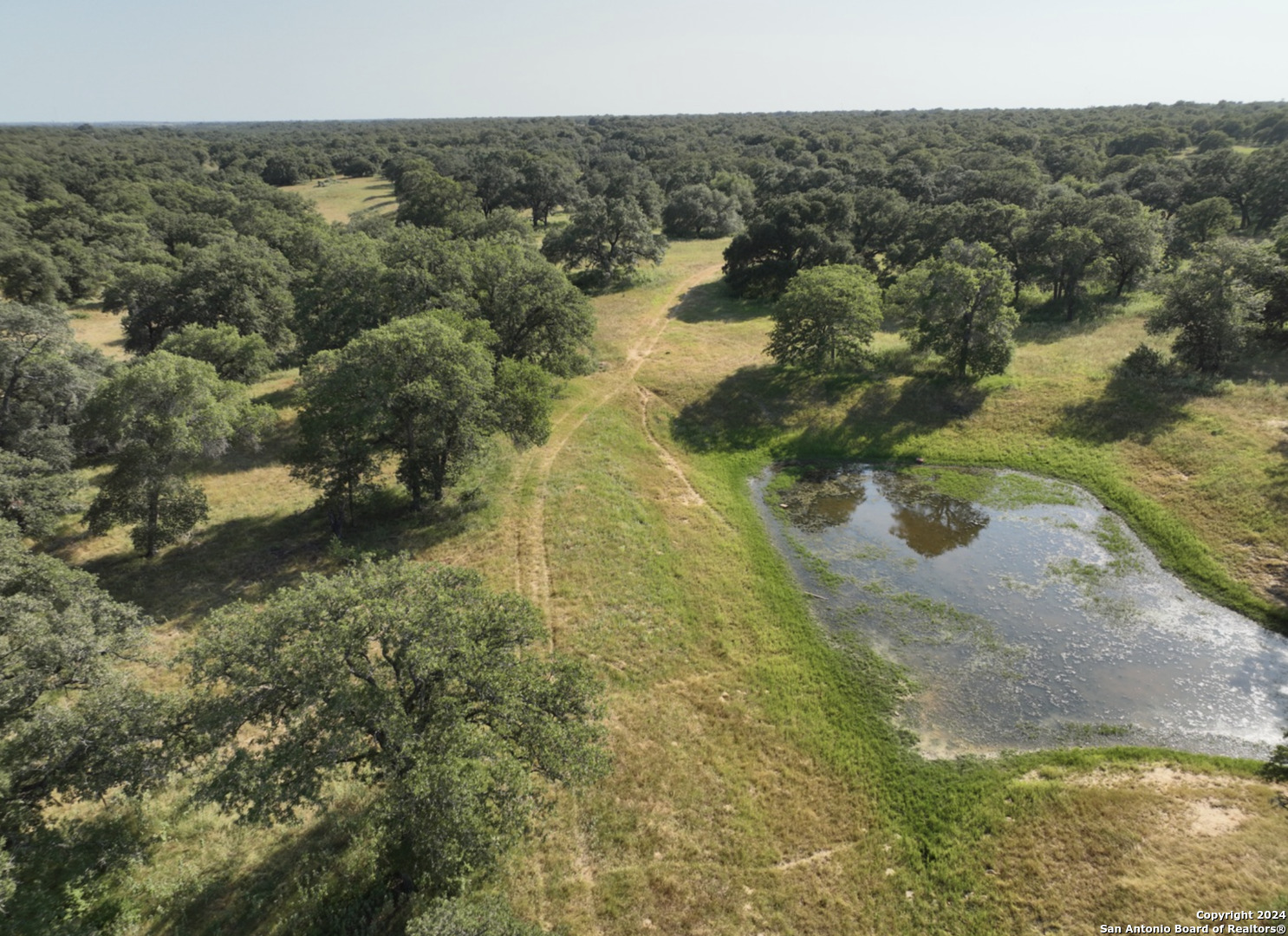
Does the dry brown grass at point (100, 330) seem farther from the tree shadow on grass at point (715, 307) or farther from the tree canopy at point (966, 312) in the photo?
the tree canopy at point (966, 312)

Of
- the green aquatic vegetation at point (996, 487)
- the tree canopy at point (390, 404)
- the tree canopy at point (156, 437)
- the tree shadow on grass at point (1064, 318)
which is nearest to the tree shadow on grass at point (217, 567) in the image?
the tree canopy at point (156, 437)

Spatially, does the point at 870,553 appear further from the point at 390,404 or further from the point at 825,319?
the point at 390,404

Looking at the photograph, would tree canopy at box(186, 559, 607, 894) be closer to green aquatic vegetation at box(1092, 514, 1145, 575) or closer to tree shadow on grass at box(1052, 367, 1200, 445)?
green aquatic vegetation at box(1092, 514, 1145, 575)

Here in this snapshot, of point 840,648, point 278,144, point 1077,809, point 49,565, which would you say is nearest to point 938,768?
point 1077,809

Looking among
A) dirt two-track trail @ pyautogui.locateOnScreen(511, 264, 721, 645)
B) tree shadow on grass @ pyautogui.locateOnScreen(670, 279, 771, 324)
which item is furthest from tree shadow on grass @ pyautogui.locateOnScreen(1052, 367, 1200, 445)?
tree shadow on grass @ pyautogui.locateOnScreen(670, 279, 771, 324)

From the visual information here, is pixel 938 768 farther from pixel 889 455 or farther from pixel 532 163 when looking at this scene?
pixel 532 163

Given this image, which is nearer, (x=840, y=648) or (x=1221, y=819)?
(x=1221, y=819)
